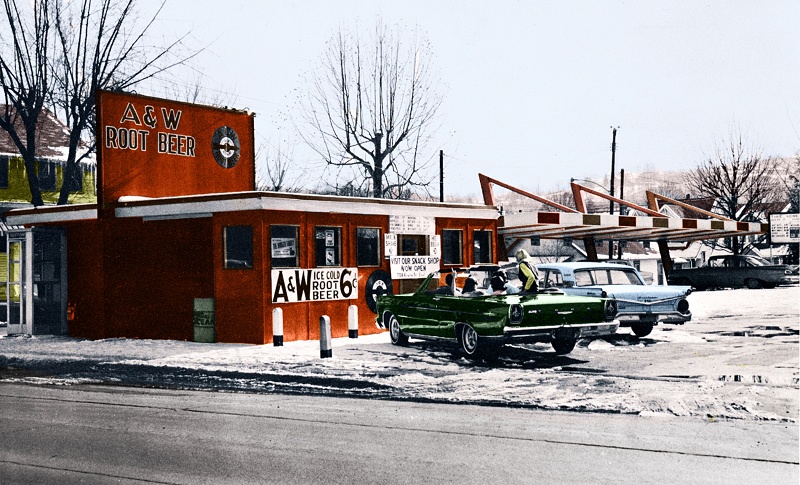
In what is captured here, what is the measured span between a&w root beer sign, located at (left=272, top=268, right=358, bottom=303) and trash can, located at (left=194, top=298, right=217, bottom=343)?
5.41ft

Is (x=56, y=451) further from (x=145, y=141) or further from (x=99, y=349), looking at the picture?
(x=145, y=141)

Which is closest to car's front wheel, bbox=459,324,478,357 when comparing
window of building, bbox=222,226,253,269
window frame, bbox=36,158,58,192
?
window of building, bbox=222,226,253,269

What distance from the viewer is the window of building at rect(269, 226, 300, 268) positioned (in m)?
18.2

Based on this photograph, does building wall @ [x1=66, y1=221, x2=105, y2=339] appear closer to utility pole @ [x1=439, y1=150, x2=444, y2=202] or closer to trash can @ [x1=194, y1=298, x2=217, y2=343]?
trash can @ [x1=194, y1=298, x2=217, y2=343]

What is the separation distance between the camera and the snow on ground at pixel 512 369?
430 inches

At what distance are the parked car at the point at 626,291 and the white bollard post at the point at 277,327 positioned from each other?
5.12m

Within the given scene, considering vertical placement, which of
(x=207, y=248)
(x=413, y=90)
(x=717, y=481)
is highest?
(x=413, y=90)

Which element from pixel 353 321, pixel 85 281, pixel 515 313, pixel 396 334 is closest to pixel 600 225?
pixel 353 321

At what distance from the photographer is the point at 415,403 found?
11.1m

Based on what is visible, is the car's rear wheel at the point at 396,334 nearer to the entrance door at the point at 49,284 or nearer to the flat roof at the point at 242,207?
the flat roof at the point at 242,207

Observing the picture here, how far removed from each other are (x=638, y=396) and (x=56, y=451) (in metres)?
6.59

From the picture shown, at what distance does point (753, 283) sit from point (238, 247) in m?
27.6

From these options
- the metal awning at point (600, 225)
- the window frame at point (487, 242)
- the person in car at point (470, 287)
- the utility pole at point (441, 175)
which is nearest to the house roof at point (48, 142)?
the metal awning at point (600, 225)

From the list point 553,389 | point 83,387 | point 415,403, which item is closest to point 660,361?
point 553,389
